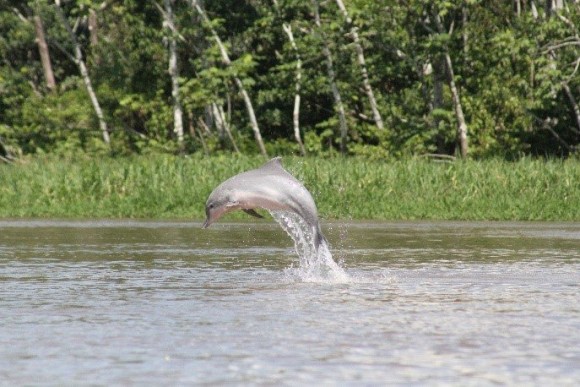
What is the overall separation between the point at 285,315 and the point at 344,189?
16.5 meters

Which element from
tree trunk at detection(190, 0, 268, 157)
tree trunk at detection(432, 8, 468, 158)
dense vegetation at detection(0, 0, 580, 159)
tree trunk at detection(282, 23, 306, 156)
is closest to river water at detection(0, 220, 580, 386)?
tree trunk at detection(432, 8, 468, 158)

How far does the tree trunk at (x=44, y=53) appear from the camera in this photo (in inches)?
1686

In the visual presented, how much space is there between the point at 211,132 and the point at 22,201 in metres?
12.8

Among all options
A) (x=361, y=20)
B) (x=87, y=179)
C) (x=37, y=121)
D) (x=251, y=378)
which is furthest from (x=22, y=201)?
(x=251, y=378)

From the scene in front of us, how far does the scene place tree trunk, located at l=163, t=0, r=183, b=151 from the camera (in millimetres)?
36800

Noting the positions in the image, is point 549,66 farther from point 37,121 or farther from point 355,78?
point 37,121

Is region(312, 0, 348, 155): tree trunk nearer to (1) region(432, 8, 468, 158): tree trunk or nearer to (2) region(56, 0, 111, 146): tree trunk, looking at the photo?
(1) region(432, 8, 468, 158): tree trunk

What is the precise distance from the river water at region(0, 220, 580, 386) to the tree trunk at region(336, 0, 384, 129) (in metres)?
17.4

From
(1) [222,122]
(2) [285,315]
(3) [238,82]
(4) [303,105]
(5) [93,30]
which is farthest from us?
(5) [93,30]

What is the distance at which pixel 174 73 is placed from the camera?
37750 mm

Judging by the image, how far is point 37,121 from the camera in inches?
1628

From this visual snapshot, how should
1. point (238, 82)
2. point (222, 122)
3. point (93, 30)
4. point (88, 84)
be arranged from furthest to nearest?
point (93, 30) → point (88, 84) → point (222, 122) → point (238, 82)

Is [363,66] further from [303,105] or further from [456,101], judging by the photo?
[303,105]

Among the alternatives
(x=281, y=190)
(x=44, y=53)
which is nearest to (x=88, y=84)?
(x=44, y=53)
